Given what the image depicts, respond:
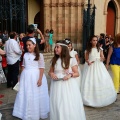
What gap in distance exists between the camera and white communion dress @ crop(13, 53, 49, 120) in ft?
14.9

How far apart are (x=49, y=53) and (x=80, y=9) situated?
340 cm

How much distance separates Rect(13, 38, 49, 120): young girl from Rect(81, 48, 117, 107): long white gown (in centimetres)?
137

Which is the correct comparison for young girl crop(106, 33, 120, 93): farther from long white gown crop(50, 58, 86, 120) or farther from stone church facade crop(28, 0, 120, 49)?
stone church facade crop(28, 0, 120, 49)

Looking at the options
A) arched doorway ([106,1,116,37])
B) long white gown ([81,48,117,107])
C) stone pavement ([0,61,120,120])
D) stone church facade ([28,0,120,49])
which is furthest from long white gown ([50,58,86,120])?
arched doorway ([106,1,116,37])

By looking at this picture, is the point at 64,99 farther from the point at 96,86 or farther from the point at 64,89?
the point at 96,86

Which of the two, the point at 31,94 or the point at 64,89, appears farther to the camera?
the point at 31,94

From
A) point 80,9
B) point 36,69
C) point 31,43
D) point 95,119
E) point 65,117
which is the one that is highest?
point 80,9

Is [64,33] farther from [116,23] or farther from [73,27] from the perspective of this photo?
[116,23]

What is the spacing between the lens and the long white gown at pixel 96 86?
5613mm

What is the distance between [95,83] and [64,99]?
1991mm

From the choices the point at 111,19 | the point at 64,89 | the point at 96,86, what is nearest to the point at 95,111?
the point at 96,86

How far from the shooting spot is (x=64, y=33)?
14.7m

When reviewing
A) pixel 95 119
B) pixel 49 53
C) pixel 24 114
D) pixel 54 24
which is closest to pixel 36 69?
pixel 24 114

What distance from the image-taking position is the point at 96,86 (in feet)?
18.8
